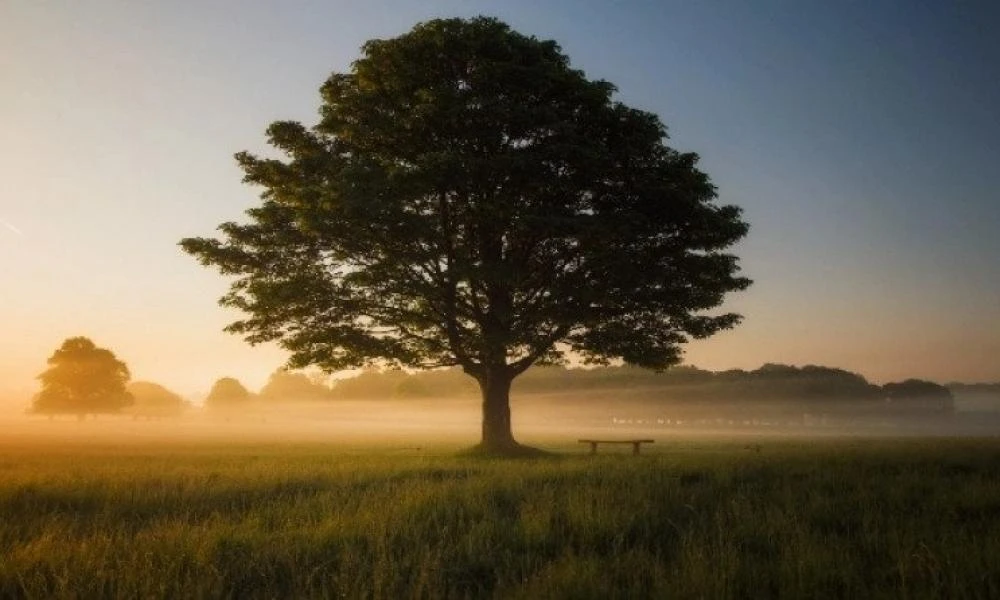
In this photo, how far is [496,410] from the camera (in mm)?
26031

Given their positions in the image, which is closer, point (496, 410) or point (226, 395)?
point (496, 410)

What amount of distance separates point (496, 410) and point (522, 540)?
18.4 m

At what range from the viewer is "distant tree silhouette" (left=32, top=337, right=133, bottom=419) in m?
79.0

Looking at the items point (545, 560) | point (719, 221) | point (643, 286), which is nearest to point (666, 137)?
point (719, 221)

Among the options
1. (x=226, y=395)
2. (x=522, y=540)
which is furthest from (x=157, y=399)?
(x=522, y=540)

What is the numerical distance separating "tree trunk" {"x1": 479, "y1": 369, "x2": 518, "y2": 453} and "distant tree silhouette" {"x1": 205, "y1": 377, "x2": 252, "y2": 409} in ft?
465

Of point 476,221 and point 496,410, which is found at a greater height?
point 476,221

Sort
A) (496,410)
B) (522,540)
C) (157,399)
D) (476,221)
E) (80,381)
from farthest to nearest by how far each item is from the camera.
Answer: (157,399) < (80,381) < (496,410) < (476,221) < (522,540)

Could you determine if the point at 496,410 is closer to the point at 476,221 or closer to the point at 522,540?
the point at 476,221

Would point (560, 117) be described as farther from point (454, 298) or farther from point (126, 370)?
point (126, 370)

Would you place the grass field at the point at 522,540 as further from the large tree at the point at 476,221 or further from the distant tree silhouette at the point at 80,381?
the distant tree silhouette at the point at 80,381

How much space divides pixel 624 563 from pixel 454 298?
18.2m

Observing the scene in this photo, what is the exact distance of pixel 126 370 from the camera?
3285 inches

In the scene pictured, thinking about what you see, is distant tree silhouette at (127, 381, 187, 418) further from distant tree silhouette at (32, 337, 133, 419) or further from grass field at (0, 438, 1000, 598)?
grass field at (0, 438, 1000, 598)
